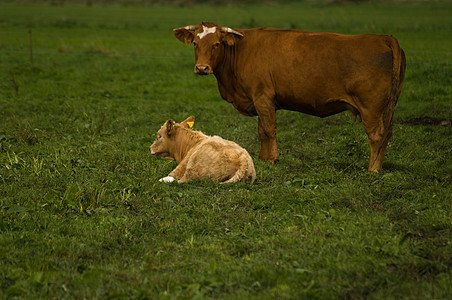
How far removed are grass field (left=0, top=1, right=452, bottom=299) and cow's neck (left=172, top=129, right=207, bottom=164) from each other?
0.76ft

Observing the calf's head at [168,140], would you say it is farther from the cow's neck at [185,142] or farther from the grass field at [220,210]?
the grass field at [220,210]

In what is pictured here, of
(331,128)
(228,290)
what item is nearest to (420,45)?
(331,128)

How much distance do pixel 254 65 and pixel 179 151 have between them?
1.89m

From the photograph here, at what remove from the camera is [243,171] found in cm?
789

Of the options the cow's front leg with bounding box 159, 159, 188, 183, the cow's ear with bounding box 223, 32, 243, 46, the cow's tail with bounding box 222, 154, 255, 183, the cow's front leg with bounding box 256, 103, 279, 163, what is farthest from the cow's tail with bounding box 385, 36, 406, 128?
the cow's front leg with bounding box 159, 159, 188, 183

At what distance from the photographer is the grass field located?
5.20 m

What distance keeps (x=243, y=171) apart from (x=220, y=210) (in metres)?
1.06

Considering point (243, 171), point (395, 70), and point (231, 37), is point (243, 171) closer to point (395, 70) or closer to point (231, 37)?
point (395, 70)

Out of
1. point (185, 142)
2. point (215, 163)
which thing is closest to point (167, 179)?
point (215, 163)

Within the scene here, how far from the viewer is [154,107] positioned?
46.0 ft

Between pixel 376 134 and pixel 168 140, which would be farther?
pixel 168 140

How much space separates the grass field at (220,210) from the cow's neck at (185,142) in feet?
0.76

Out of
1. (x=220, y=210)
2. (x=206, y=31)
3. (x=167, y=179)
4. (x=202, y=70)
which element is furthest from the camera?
(x=206, y=31)

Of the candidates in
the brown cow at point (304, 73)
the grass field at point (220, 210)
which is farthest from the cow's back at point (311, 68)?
the grass field at point (220, 210)
